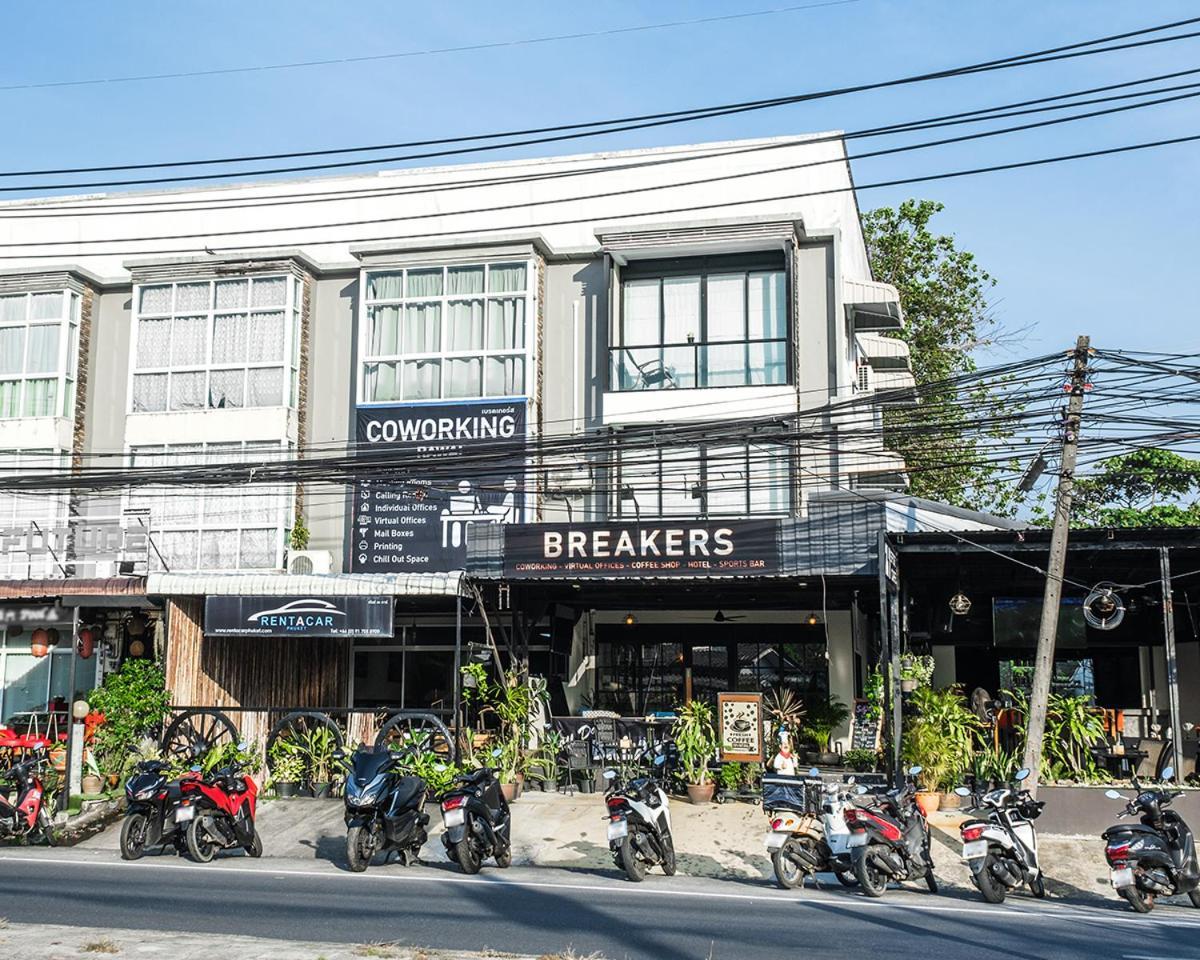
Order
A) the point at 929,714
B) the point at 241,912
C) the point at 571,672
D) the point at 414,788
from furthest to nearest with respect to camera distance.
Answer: the point at 571,672 → the point at 929,714 → the point at 414,788 → the point at 241,912

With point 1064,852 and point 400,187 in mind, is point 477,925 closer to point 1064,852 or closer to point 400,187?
point 1064,852

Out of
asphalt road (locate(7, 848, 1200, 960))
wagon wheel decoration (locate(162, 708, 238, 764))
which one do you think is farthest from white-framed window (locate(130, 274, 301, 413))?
asphalt road (locate(7, 848, 1200, 960))

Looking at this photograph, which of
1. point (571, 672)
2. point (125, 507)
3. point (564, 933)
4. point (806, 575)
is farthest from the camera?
point (125, 507)

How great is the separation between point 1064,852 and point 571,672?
10556 mm

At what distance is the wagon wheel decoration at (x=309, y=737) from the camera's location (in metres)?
19.4

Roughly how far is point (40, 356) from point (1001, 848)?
2244cm

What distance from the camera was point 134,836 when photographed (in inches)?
608

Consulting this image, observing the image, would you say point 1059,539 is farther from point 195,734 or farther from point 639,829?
point 195,734

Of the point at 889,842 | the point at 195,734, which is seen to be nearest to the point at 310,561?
the point at 195,734

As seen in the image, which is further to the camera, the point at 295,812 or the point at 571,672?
the point at 571,672

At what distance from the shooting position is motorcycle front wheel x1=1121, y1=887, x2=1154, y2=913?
40.9 ft

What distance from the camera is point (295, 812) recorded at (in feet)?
60.8

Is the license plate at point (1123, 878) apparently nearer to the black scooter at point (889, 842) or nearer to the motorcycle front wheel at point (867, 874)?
the black scooter at point (889, 842)

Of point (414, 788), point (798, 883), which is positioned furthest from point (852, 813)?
point (414, 788)
